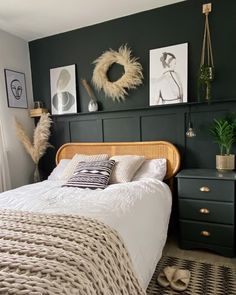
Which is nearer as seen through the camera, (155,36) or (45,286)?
(45,286)

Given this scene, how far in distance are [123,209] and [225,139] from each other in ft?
4.33

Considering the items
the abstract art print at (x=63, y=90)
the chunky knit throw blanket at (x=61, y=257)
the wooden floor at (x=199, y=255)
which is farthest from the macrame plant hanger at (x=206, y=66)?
the chunky knit throw blanket at (x=61, y=257)

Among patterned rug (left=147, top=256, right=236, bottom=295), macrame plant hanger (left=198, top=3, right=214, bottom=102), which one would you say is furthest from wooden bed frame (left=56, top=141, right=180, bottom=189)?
patterned rug (left=147, top=256, right=236, bottom=295)

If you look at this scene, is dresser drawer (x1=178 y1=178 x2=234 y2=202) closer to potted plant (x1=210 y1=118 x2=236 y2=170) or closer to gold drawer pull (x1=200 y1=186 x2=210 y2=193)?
gold drawer pull (x1=200 y1=186 x2=210 y2=193)

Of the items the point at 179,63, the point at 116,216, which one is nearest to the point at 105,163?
the point at 116,216

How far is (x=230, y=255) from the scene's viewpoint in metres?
1.99

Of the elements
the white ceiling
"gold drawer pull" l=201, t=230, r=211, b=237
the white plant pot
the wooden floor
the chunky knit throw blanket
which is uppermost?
the white ceiling

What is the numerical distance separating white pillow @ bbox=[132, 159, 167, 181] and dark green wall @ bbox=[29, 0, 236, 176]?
295 millimetres

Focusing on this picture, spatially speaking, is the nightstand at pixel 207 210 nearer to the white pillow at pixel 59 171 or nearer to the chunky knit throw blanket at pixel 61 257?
the chunky knit throw blanket at pixel 61 257

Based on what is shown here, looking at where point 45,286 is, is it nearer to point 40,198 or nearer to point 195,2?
point 40,198

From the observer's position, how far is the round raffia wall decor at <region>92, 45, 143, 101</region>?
8.58ft

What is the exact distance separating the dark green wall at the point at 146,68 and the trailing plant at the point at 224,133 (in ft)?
0.28

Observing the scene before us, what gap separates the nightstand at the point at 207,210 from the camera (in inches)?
77.0

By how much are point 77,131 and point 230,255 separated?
2.25m
